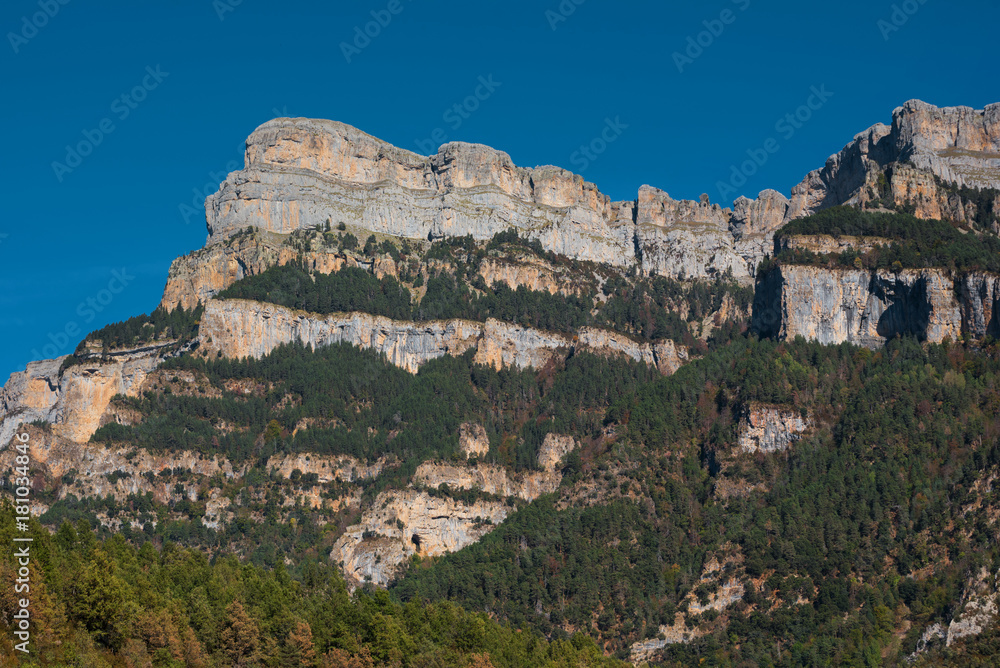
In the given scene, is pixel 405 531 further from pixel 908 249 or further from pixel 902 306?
pixel 908 249

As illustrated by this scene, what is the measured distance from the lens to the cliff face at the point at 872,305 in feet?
592

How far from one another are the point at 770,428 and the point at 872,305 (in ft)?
91.1

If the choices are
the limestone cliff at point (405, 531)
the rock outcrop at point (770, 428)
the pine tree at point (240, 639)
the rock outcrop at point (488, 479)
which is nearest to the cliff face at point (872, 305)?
the rock outcrop at point (770, 428)

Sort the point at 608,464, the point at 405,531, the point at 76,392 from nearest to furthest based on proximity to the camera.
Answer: the point at 405,531, the point at 608,464, the point at 76,392

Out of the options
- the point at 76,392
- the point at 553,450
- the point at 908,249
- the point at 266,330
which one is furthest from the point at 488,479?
the point at 908,249

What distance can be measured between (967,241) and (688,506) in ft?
183

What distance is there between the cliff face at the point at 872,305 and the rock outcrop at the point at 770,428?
20309 millimetres

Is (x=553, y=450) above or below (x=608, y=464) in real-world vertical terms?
above

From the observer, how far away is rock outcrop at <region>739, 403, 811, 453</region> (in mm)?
170750

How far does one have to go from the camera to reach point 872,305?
18912 cm

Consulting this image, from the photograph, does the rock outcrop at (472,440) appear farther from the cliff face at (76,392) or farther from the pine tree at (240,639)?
the pine tree at (240,639)

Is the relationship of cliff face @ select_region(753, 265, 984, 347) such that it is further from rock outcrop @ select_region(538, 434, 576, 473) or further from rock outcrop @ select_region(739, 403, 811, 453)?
rock outcrop @ select_region(538, 434, 576, 473)

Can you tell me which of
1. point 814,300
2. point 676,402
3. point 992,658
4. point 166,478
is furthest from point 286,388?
point 992,658

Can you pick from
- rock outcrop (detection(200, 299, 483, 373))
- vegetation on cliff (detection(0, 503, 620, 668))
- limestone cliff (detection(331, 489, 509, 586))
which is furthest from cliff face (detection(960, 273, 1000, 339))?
vegetation on cliff (detection(0, 503, 620, 668))
